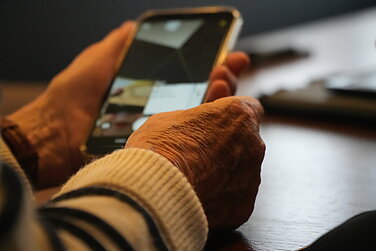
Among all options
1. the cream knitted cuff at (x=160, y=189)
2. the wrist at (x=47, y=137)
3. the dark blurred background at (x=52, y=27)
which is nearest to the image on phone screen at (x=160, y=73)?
the wrist at (x=47, y=137)

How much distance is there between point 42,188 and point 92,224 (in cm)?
34

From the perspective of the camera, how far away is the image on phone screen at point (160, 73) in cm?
66

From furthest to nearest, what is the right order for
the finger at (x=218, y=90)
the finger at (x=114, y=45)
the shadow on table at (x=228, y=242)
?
Result: the finger at (x=114, y=45) → the finger at (x=218, y=90) → the shadow on table at (x=228, y=242)

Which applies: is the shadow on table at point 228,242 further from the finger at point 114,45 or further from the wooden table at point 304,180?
the finger at point 114,45

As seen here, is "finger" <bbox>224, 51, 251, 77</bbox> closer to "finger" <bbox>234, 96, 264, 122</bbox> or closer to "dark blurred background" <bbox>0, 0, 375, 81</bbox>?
"finger" <bbox>234, 96, 264, 122</bbox>

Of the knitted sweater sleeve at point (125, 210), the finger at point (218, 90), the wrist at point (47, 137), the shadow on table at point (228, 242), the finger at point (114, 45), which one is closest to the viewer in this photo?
the knitted sweater sleeve at point (125, 210)

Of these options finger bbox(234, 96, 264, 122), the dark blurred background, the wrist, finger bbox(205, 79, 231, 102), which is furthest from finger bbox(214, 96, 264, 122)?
the dark blurred background

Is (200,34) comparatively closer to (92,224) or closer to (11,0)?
(92,224)

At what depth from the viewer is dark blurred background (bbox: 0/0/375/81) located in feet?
8.02

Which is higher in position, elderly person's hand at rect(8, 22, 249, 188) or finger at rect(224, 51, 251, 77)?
finger at rect(224, 51, 251, 77)

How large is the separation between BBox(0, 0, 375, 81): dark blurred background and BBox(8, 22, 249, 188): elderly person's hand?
62.5 inches

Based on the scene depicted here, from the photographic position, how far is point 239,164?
484 mm

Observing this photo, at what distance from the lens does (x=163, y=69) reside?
718 mm

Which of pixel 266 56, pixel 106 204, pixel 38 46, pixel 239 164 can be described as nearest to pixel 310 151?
pixel 239 164
